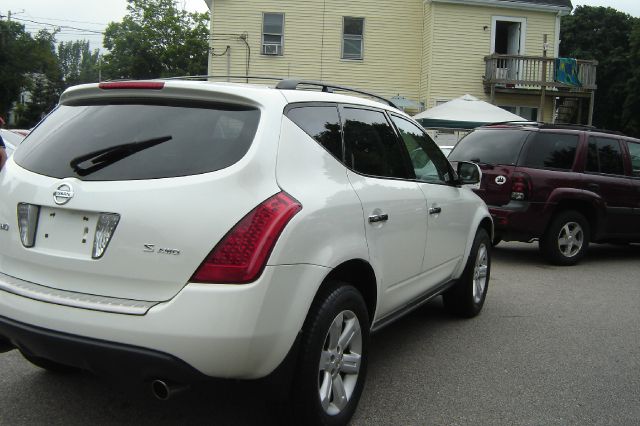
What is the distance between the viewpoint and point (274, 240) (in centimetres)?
248

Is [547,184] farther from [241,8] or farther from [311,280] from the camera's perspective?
[241,8]

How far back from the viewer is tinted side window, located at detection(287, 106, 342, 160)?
300 centimetres

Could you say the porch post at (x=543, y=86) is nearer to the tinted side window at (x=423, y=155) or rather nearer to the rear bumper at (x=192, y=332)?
the tinted side window at (x=423, y=155)

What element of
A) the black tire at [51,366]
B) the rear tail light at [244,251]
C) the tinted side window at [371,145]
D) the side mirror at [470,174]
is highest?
the tinted side window at [371,145]

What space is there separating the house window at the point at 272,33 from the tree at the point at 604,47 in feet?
103

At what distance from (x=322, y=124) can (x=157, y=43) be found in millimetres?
45611

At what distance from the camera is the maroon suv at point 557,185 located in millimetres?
7691

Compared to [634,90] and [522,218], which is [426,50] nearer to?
[522,218]

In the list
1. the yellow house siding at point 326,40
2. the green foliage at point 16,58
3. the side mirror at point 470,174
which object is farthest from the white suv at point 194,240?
the green foliage at point 16,58

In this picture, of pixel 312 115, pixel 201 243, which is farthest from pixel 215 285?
pixel 312 115

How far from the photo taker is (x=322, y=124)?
3.20 m

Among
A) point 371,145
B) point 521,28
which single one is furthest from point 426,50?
point 371,145

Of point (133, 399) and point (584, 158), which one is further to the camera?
point (584, 158)

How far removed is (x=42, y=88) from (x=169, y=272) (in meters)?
68.3
